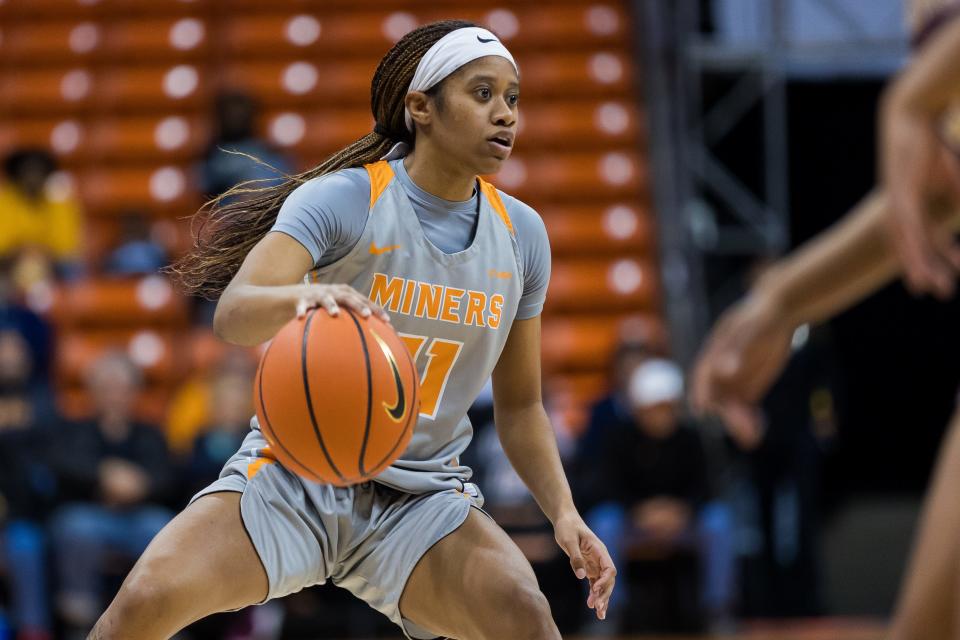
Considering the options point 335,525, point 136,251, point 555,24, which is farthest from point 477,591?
point 555,24

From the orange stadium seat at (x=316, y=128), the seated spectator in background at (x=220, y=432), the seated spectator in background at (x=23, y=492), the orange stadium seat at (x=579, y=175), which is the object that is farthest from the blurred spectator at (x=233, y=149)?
the orange stadium seat at (x=579, y=175)

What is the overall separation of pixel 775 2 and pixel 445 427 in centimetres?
601

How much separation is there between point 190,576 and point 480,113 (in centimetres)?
129

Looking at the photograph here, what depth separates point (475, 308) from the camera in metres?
3.58

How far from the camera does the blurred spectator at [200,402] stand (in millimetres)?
7508

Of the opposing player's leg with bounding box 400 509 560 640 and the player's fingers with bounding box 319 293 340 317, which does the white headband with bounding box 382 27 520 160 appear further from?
the opposing player's leg with bounding box 400 509 560 640

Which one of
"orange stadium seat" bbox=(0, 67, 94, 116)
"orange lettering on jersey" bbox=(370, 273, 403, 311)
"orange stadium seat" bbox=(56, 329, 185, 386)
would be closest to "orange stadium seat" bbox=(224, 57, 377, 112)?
"orange stadium seat" bbox=(0, 67, 94, 116)

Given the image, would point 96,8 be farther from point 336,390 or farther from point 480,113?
point 336,390

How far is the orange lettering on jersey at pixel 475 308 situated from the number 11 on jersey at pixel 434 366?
2.6 inches

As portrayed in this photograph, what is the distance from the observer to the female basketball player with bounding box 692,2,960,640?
6.82 ft

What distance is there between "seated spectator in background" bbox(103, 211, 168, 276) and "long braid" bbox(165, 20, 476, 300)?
18.2ft

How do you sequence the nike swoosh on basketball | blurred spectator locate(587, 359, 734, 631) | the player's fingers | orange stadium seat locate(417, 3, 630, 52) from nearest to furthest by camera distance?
the player's fingers, the nike swoosh on basketball, blurred spectator locate(587, 359, 734, 631), orange stadium seat locate(417, 3, 630, 52)

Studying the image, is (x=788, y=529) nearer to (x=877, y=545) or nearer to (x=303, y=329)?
(x=877, y=545)

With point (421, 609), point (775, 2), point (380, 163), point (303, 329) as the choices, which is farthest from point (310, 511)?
point (775, 2)
